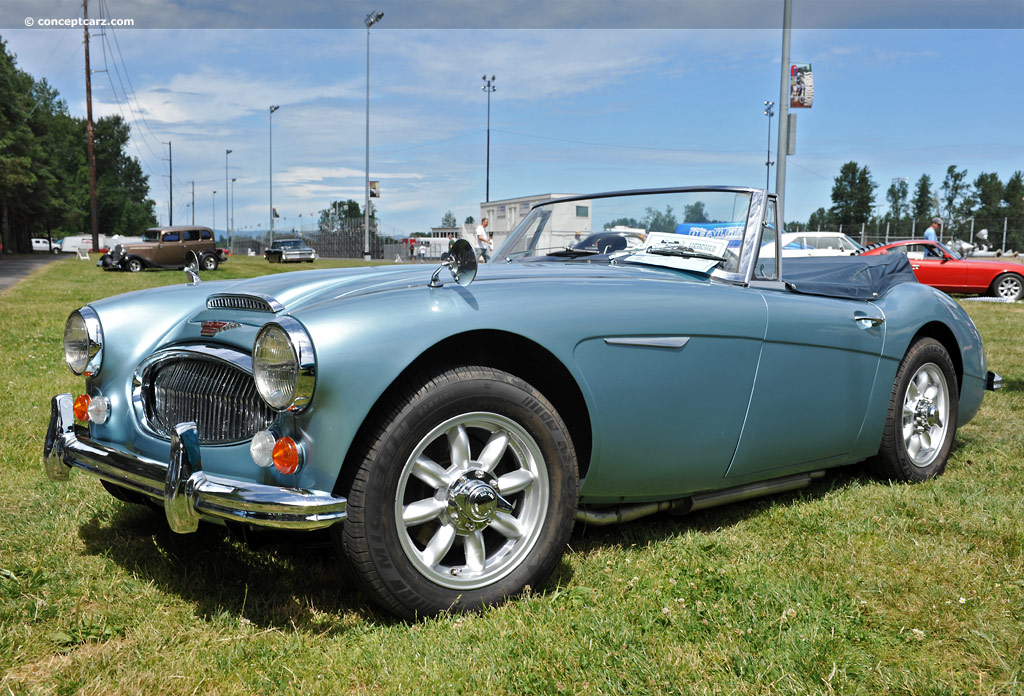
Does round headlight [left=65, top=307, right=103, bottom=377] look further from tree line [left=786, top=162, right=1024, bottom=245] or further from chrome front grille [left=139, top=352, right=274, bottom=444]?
tree line [left=786, top=162, right=1024, bottom=245]

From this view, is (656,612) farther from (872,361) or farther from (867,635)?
(872,361)

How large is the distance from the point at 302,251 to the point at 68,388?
35.4m

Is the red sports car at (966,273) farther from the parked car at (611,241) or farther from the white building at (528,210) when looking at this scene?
the parked car at (611,241)

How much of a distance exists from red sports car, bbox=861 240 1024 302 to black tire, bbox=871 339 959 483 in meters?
14.7

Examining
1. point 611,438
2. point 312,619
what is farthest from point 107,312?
point 611,438

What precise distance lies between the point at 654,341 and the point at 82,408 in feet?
6.55

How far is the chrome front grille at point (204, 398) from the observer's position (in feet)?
7.73

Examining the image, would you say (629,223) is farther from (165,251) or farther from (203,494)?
(165,251)

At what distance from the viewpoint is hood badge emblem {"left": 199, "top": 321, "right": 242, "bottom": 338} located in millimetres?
2555

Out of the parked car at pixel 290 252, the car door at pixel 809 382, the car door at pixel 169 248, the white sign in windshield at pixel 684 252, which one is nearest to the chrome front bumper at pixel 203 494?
the car door at pixel 809 382

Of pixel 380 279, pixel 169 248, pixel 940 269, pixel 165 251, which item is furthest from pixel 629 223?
pixel 169 248

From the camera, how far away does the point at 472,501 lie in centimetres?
239

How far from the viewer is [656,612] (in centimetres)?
247

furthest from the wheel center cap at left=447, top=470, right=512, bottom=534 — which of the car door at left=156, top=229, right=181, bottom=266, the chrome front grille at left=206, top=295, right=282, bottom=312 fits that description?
the car door at left=156, top=229, right=181, bottom=266
